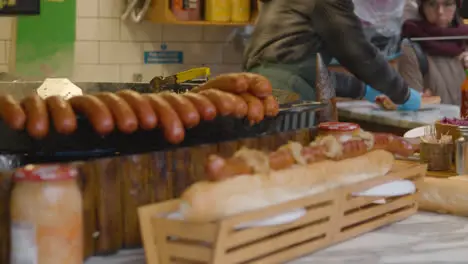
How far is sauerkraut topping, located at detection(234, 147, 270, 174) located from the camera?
1.46 meters

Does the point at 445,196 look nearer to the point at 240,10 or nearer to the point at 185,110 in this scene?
the point at 185,110

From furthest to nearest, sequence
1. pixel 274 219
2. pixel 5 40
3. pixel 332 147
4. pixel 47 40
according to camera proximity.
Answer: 1. pixel 5 40
2. pixel 47 40
3. pixel 332 147
4. pixel 274 219

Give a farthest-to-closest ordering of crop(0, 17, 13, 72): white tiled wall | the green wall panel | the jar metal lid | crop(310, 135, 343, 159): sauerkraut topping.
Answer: crop(0, 17, 13, 72): white tiled wall
the green wall panel
crop(310, 135, 343, 159): sauerkraut topping
the jar metal lid

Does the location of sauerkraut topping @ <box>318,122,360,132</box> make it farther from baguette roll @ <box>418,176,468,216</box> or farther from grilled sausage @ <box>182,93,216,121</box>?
grilled sausage @ <box>182,93,216,121</box>

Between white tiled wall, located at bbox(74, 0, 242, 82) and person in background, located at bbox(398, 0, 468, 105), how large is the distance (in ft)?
6.52

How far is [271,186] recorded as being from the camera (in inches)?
57.7

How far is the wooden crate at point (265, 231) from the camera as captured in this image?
1348 mm

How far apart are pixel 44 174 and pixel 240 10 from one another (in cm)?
434

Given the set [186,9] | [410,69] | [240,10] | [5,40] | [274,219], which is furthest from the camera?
[410,69]

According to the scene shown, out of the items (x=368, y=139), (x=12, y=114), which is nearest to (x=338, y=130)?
(x=368, y=139)

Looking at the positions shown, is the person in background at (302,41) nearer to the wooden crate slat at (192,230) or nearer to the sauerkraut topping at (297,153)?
the sauerkraut topping at (297,153)

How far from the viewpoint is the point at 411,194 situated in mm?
1920

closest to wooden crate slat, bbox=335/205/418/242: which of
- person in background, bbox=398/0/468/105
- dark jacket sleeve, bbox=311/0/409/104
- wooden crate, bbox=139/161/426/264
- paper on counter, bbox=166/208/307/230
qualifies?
wooden crate, bbox=139/161/426/264

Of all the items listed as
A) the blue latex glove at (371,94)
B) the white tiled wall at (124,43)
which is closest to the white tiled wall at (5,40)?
the white tiled wall at (124,43)
